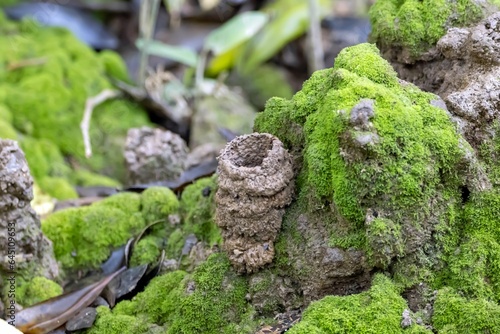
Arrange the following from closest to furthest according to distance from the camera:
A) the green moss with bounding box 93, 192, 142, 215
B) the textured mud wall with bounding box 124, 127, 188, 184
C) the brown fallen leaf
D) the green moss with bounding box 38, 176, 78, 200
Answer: the brown fallen leaf, the green moss with bounding box 93, 192, 142, 215, the textured mud wall with bounding box 124, 127, 188, 184, the green moss with bounding box 38, 176, 78, 200

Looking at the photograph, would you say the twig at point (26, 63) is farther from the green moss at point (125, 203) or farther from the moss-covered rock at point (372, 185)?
the moss-covered rock at point (372, 185)

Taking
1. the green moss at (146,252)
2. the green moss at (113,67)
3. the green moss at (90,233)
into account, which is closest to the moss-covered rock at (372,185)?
the green moss at (146,252)

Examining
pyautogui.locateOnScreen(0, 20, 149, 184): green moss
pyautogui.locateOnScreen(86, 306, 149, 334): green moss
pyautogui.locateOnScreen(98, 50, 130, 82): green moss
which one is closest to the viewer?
pyautogui.locateOnScreen(86, 306, 149, 334): green moss

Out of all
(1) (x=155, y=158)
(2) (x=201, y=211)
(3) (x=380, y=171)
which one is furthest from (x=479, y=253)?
(1) (x=155, y=158)

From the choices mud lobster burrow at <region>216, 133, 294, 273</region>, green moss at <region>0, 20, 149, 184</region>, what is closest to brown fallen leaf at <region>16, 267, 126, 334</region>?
mud lobster burrow at <region>216, 133, 294, 273</region>

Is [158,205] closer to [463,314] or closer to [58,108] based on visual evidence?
[463,314]

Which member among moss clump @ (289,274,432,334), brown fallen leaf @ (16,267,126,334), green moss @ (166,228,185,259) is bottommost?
brown fallen leaf @ (16,267,126,334)

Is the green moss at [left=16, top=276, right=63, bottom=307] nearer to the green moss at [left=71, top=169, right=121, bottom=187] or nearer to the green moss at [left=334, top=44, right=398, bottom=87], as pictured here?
the green moss at [left=334, top=44, right=398, bottom=87]

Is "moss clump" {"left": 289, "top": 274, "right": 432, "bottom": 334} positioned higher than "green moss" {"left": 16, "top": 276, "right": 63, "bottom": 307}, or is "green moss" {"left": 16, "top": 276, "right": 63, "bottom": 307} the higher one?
"moss clump" {"left": 289, "top": 274, "right": 432, "bottom": 334}

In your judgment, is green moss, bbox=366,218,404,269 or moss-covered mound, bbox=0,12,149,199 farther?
moss-covered mound, bbox=0,12,149,199
